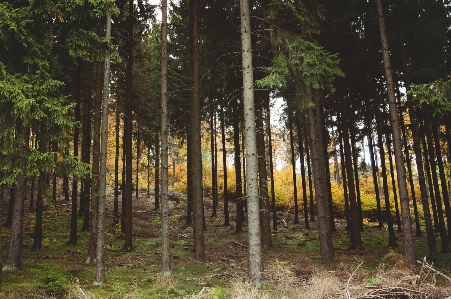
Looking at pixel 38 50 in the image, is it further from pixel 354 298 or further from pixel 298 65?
pixel 354 298

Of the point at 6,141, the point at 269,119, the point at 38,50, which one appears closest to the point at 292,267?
the point at 6,141

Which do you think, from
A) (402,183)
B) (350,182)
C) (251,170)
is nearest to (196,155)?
(251,170)

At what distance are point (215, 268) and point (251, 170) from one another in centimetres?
532

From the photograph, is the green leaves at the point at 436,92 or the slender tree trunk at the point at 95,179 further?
the slender tree trunk at the point at 95,179

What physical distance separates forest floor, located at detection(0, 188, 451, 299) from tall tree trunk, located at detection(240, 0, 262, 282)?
0.69 meters

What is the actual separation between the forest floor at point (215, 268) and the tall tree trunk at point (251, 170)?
0.69 m

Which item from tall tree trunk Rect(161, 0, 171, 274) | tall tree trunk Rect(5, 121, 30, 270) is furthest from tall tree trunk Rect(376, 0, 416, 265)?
tall tree trunk Rect(5, 121, 30, 270)

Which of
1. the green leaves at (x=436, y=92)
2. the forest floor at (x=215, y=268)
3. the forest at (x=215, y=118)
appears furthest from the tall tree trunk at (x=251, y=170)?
the green leaves at (x=436, y=92)

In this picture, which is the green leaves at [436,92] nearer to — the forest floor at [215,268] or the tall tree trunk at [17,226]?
the forest floor at [215,268]

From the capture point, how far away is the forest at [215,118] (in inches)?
319

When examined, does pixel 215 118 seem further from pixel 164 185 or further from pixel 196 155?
pixel 164 185

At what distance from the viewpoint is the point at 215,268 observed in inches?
502

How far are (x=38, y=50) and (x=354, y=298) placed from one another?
367 inches

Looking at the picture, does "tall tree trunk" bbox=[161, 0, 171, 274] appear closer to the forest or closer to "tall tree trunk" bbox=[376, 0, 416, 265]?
the forest
